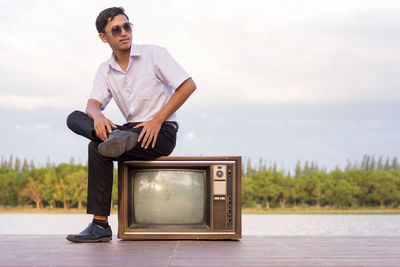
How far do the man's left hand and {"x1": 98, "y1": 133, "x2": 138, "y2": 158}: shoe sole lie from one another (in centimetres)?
25

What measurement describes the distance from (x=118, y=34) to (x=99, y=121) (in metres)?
0.84

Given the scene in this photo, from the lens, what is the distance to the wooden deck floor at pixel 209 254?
2994 millimetres

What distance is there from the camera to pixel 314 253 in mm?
3523

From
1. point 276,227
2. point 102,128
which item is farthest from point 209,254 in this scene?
point 276,227

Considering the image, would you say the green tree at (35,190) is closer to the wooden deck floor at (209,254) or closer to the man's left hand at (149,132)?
the wooden deck floor at (209,254)

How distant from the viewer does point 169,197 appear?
4895 millimetres

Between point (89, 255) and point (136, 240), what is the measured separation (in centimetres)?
134

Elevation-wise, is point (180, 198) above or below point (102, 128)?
below

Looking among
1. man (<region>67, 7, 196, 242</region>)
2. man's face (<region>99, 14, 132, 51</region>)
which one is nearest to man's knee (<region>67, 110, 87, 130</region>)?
man (<region>67, 7, 196, 242</region>)

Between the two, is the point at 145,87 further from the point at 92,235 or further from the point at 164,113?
the point at 92,235

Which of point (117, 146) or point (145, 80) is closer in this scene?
point (117, 146)

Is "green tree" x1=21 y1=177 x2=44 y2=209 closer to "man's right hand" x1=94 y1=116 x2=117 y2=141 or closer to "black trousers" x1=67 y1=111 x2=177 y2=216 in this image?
"black trousers" x1=67 y1=111 x2=177 y2=216

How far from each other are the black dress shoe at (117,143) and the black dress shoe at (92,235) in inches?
29.1

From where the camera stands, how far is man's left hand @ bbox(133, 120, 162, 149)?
4.41 metres
